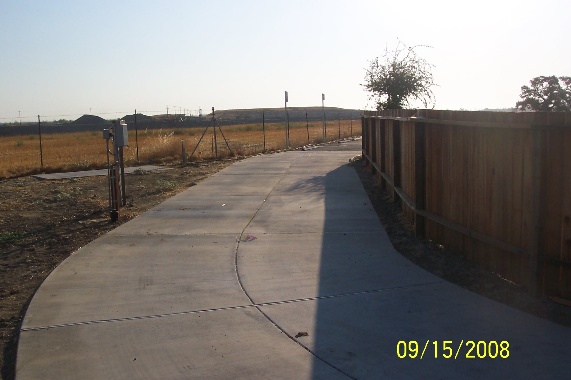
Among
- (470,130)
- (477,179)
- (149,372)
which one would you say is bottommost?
(149,372)

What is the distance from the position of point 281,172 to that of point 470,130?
13.7 m

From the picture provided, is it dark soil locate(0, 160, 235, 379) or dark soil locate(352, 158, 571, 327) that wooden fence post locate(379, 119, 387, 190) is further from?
dark soil locate(0, 160, 235, 379)

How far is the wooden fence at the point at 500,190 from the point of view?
6.52 metres

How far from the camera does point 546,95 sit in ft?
48.4

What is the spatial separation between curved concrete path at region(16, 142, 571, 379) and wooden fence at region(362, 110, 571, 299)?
22.9 inches

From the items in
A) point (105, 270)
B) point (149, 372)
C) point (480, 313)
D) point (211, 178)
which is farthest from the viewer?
point (211, 178)

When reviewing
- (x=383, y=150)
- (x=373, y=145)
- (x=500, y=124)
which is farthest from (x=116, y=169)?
(x=500, y=124)

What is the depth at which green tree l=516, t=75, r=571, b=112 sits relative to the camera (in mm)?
14605

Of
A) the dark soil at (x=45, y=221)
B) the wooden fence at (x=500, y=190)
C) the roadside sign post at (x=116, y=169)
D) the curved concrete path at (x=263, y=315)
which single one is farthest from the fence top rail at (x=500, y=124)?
the roadside sign post at (x=116, y=169)

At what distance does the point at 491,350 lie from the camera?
5.63 meters

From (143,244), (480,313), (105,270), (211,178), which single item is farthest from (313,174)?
(480,313)

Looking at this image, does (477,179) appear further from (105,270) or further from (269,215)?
(269,215)

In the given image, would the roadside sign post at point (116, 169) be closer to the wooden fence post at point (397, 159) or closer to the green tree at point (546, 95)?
the wooden fence post at point (397, 159)

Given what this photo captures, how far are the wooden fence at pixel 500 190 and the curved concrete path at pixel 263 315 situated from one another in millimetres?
583
